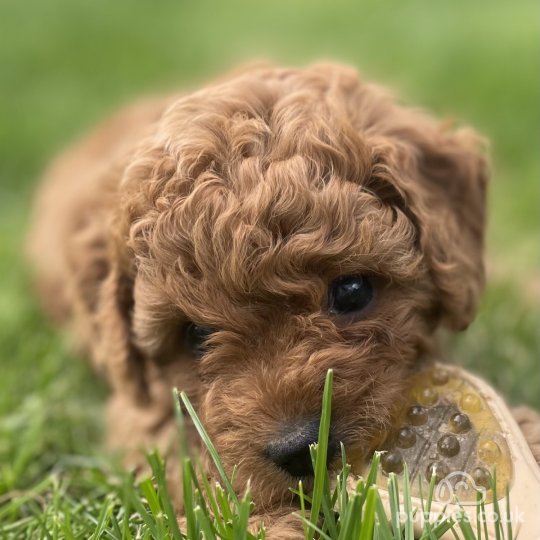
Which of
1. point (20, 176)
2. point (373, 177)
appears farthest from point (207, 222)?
point (20, 176)

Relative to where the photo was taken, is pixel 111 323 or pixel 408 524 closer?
pixel 408 524

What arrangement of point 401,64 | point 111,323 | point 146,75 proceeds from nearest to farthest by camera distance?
1. point 111,323
2. point 401,64
3. point 146,75

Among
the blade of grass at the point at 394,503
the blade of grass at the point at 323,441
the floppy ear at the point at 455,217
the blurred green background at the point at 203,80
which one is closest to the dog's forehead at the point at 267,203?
the floppy ear at the point at 455,217

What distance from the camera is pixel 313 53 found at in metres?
8.52

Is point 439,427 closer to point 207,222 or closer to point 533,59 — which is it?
point 207,222

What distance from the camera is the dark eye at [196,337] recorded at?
2.66 metres

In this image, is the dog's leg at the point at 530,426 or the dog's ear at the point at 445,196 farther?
the dog's ear at the point at 445,196

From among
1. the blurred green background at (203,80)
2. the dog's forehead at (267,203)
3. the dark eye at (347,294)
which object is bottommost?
the blurred green background at (203,80)

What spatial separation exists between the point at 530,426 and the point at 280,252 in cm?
102

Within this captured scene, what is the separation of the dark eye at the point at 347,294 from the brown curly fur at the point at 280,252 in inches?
1.6

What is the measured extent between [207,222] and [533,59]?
18.3ft

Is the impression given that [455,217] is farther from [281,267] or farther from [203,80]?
[203,80]

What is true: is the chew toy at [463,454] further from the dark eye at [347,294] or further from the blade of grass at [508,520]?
the dark eye at [347,294]

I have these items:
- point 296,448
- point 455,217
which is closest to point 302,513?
point 296,448
